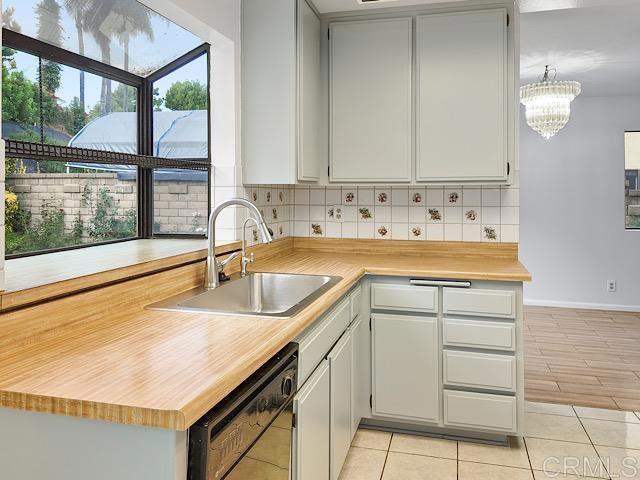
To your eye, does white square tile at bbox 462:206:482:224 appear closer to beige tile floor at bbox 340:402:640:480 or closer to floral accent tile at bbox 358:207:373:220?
floral accent tile at bbox 358:207:373:220

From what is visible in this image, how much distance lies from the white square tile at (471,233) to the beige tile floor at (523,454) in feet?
3.32

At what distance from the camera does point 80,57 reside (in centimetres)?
245

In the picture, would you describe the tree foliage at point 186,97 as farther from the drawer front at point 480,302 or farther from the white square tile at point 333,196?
the drawer front at point 480,302

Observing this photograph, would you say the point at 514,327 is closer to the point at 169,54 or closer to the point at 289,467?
the point at 289,467

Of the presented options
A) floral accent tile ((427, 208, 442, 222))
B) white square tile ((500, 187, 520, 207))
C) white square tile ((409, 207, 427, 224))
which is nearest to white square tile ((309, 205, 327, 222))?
white square tile ((409, 207, 427, 224))

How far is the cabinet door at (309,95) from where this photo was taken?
9.09 feet

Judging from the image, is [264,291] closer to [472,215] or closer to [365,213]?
[365,213]

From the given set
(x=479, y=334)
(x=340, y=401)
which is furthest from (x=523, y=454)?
(x=340, y=401)

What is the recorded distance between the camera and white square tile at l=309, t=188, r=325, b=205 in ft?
11.2

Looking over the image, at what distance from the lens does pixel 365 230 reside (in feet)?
11.0

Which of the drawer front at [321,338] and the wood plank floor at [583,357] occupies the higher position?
the drawer front at [321,338]

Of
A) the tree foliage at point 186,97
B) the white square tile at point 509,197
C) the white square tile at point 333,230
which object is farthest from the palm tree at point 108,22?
the white square tile at point 509,197

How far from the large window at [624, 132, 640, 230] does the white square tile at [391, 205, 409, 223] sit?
3501mm

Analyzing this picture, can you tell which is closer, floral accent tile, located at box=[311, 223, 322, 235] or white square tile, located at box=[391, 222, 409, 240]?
white square tile, located at box=[391, 222, 409, 240]
